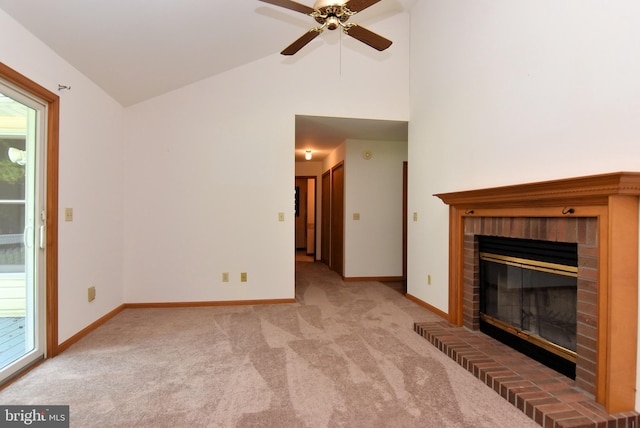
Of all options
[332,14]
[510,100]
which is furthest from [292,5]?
[510,100]

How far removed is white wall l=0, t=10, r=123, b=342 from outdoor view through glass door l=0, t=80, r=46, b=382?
191 millimetres

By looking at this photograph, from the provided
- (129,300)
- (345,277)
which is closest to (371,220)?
(345,277)

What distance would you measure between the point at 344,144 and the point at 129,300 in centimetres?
369

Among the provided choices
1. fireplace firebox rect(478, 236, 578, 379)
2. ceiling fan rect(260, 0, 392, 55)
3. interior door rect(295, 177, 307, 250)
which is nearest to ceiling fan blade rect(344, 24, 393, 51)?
ceiling fan rect(260, 0, 392, 55)

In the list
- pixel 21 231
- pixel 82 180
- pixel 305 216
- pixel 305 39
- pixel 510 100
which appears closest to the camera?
pixel 21 231

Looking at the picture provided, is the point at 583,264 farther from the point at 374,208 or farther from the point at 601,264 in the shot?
the point at 374,208

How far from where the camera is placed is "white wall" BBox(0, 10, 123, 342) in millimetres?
2357

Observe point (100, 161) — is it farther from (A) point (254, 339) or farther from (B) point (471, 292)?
(B) point (471, 292)

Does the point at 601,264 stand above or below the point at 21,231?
below

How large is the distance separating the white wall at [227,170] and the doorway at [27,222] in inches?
52.0

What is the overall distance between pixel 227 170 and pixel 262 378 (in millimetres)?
2496

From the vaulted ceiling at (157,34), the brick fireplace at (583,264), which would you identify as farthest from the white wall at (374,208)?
the brick fireplace at (583,264)

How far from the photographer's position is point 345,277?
5305 mm

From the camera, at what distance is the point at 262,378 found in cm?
219
